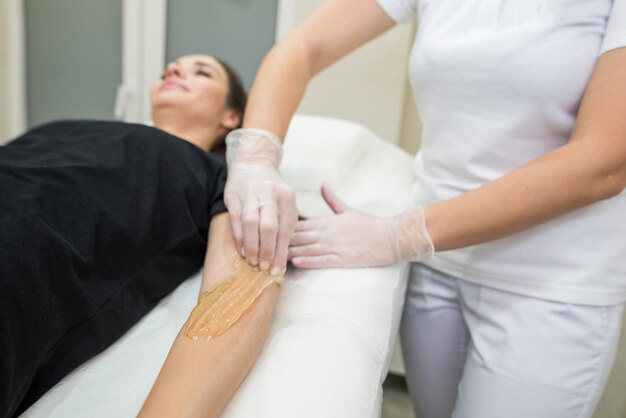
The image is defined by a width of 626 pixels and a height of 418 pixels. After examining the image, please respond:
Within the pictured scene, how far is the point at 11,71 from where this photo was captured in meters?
2.31

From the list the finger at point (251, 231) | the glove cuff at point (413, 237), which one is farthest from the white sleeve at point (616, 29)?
the finger at point (251, 231)

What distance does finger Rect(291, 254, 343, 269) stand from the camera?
1.05 metres

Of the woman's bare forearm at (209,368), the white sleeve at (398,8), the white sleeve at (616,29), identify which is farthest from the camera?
the white sleeve at (398,8)

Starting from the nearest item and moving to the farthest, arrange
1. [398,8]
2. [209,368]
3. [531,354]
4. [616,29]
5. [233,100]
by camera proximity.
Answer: [209,368]
[616,29]
[531,354]
[398,8]
[233,100]

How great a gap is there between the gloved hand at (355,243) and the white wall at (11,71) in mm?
1850

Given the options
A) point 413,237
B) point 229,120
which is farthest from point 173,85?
point 413,237

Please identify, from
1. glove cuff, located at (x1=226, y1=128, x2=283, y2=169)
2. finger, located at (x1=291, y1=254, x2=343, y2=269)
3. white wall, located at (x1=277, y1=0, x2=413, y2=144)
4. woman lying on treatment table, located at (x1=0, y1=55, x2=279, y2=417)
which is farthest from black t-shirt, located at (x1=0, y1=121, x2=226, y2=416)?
white wall, located at (x1=277, y1=0, x2=413, y2=144)

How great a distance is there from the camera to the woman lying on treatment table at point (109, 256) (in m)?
0.73

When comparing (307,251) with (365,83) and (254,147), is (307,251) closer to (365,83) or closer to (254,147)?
(254,147)

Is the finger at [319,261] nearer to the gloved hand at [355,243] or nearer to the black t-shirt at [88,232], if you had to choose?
the gloved hand at [355,243]

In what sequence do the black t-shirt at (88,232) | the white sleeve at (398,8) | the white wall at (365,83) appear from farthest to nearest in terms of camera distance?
the white wall at (365,83), the white sleeve at (398,8), the black t-shirt at (88,232)

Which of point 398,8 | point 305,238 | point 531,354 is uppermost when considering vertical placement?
point 398,8

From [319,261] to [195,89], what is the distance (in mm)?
791

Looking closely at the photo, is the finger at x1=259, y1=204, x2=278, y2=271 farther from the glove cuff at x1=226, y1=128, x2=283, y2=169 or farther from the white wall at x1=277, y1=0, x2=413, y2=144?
the white wall at x1=277, y1=0, x2=413, y2=144
